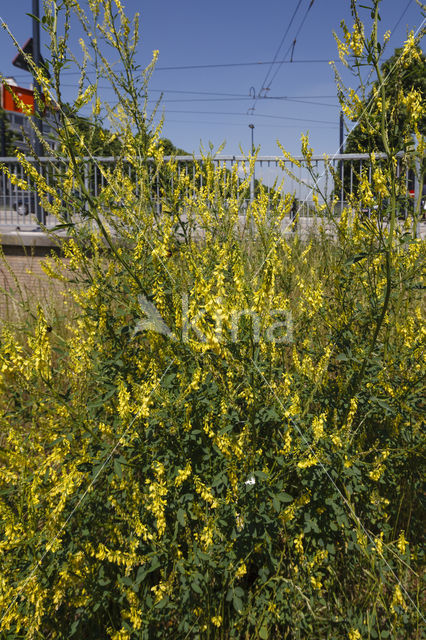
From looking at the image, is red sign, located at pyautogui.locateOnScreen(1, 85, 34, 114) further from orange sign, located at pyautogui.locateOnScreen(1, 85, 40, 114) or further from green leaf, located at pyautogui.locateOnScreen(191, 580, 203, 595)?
green leaf, located at pyautogui.locateOnScreen(191, 580, 203, 595)

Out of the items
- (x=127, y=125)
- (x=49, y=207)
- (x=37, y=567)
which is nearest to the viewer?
(x=37, y=567)

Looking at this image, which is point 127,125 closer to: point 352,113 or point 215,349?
point 352,113

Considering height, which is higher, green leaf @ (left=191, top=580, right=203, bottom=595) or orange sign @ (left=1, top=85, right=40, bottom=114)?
orange sign @ (left=1, top=85, right=40, bottom=114)

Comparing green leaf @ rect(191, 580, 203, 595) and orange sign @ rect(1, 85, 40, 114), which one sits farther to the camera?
orange sign @ rect(1, 85, 40, 114)

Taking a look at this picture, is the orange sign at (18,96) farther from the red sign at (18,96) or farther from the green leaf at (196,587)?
the green leaf at (196,587)

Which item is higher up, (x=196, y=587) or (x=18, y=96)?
(x=18, y=96)

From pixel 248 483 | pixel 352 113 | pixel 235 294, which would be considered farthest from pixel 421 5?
pixel 248 483

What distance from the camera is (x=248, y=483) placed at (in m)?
1.55

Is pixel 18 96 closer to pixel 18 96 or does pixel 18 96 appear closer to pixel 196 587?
pixel 18 96

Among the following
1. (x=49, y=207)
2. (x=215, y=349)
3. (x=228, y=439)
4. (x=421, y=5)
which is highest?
(x=421, y=5)

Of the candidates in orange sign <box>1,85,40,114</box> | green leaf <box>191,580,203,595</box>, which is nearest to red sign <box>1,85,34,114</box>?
orange sign <box>1,85,40,114</box>

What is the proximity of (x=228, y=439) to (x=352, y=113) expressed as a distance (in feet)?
4.56

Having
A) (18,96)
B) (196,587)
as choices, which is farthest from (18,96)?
(196,587)

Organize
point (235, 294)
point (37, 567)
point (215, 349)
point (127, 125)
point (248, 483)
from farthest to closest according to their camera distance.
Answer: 1. point (127, 125)
2. point (235, 294)
3. point (248, 483)
4. point (37, 567)
5. point (215, 349)
